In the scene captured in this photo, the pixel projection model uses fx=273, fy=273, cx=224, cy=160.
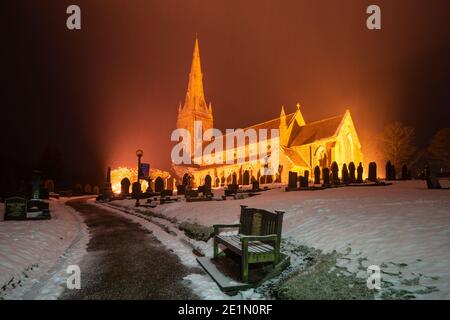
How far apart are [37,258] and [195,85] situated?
Answer: 70952 mm

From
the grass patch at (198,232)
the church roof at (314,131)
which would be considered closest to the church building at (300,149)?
the church roof at (314,131)

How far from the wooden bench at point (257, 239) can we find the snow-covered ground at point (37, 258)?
3.28 metres

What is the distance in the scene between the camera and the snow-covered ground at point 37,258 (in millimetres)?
4945

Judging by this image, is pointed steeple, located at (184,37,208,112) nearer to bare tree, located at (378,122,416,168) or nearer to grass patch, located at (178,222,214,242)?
bare tree, located at (378,122,416,168)

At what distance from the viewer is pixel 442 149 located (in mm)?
49125

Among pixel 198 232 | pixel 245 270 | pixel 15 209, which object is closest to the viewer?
pixel 245 270

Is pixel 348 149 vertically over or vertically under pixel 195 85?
under

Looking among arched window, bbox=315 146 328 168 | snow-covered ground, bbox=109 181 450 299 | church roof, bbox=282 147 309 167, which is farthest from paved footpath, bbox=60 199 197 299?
arched window, bbox=315 146 328 168

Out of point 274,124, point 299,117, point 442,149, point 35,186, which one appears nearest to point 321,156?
point 299,117

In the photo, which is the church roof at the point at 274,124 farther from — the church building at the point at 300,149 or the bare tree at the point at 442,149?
the bare tree at the point at 442,149

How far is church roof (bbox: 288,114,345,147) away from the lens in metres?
42.7

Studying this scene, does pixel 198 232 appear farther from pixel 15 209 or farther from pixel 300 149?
pixel 300 149
